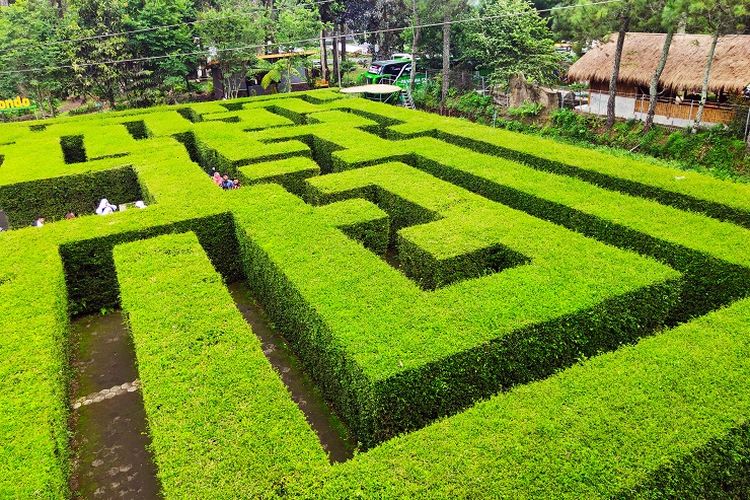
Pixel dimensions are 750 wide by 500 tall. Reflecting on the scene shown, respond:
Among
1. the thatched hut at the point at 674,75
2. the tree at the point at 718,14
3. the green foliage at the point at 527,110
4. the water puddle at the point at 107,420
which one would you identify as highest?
the tree at the point at 718,14

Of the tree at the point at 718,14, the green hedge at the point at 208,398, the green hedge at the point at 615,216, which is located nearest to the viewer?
the green hedge at the point at 208,398

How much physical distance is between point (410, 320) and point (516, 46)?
32.2 meters

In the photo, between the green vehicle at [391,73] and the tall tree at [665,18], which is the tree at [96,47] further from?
the tall tree at [665,18]

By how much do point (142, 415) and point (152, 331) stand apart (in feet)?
6.41

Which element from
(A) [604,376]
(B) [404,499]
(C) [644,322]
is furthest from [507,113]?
(B) [404,499]

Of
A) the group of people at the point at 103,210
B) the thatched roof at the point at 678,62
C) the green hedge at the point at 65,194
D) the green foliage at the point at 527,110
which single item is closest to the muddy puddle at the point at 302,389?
the group of people at the point at 103,210

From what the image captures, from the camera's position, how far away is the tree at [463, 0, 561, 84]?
3488cm

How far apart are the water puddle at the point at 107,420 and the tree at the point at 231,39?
2720cm

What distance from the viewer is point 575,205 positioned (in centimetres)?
1309

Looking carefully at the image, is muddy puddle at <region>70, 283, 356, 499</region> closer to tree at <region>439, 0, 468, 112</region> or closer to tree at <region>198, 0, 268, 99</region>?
tree at <region>439, 0, 468, 112</region>

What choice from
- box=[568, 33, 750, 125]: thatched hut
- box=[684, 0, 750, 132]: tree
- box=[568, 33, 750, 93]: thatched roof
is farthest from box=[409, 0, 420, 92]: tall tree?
box=[684, 0, 750, 132]: tree

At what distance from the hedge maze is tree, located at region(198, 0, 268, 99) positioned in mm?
21116

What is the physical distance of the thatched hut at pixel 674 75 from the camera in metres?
26.1

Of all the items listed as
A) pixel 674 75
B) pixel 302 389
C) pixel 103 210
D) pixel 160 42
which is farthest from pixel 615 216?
pixel 160 42
